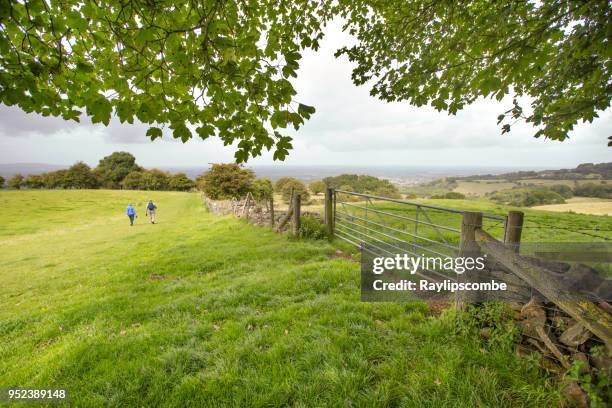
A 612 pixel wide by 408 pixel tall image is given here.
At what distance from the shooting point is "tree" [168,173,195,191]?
69938mm

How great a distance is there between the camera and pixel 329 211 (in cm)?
831

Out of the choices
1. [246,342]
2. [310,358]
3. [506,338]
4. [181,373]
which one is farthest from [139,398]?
[506,338]

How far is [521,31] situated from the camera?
331 cm

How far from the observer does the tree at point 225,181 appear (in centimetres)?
2861

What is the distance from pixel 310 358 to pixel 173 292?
3660 millimetres

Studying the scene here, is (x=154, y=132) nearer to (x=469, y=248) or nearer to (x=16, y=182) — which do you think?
(x=469, y=248)

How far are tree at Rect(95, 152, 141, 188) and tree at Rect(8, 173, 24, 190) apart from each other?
16.7m

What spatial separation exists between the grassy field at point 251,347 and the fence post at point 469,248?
327 mm

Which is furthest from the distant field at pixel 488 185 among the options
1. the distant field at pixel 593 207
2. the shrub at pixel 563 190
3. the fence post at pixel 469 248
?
the fence post at pixel 469 248

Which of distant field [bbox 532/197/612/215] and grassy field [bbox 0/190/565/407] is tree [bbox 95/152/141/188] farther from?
distant field [bbox 532/197/612/215]

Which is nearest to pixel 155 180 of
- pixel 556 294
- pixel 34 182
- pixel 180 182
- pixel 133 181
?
pixel 133 181

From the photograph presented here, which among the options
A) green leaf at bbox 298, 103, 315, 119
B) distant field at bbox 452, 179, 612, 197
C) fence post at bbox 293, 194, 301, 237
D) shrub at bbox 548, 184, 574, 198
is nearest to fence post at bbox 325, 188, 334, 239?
fence post at bbox 293, 194, 301, 237

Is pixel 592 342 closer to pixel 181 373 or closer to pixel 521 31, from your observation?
pixel 521 31

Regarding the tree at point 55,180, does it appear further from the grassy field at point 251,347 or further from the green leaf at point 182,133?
the green leaf at point 182,133
